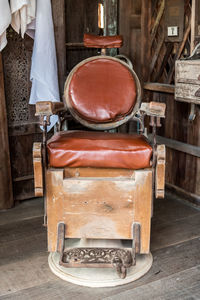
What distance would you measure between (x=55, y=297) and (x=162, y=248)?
74 centimetres

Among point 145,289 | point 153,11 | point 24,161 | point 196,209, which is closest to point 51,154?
point 145,289

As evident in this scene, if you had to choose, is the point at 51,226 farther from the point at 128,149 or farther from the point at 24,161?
the point at 24,161

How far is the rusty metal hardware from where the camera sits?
6.02 feet

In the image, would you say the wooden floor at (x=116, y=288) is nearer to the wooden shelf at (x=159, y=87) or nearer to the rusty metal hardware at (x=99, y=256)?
the rusty metal hardware at (x=99, y=256)

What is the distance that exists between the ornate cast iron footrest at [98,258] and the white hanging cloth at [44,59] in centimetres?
124

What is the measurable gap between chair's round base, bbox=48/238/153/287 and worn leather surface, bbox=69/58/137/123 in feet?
2.89

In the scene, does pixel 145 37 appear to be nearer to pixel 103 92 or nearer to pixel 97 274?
pixel 103 92

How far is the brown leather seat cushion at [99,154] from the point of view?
6.01 feet

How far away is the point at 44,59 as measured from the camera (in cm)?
266

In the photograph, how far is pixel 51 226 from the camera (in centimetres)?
194

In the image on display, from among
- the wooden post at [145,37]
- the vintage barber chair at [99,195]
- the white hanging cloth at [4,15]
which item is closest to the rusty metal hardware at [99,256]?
the vintage barber chair at [99,195]

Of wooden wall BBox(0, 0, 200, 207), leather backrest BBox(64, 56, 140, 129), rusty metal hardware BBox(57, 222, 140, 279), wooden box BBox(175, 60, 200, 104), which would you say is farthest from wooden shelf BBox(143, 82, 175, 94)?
rusty metal hardware BBox(57, 222, 140, 279)

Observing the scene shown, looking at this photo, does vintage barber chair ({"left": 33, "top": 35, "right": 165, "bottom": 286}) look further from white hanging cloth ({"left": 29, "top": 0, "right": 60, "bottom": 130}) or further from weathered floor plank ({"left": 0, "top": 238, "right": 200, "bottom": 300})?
white hanging cloth ({"left": 29, "top": 0, "right": 60, "bottom": 130})

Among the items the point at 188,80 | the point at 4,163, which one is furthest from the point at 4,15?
the point at 188,80
